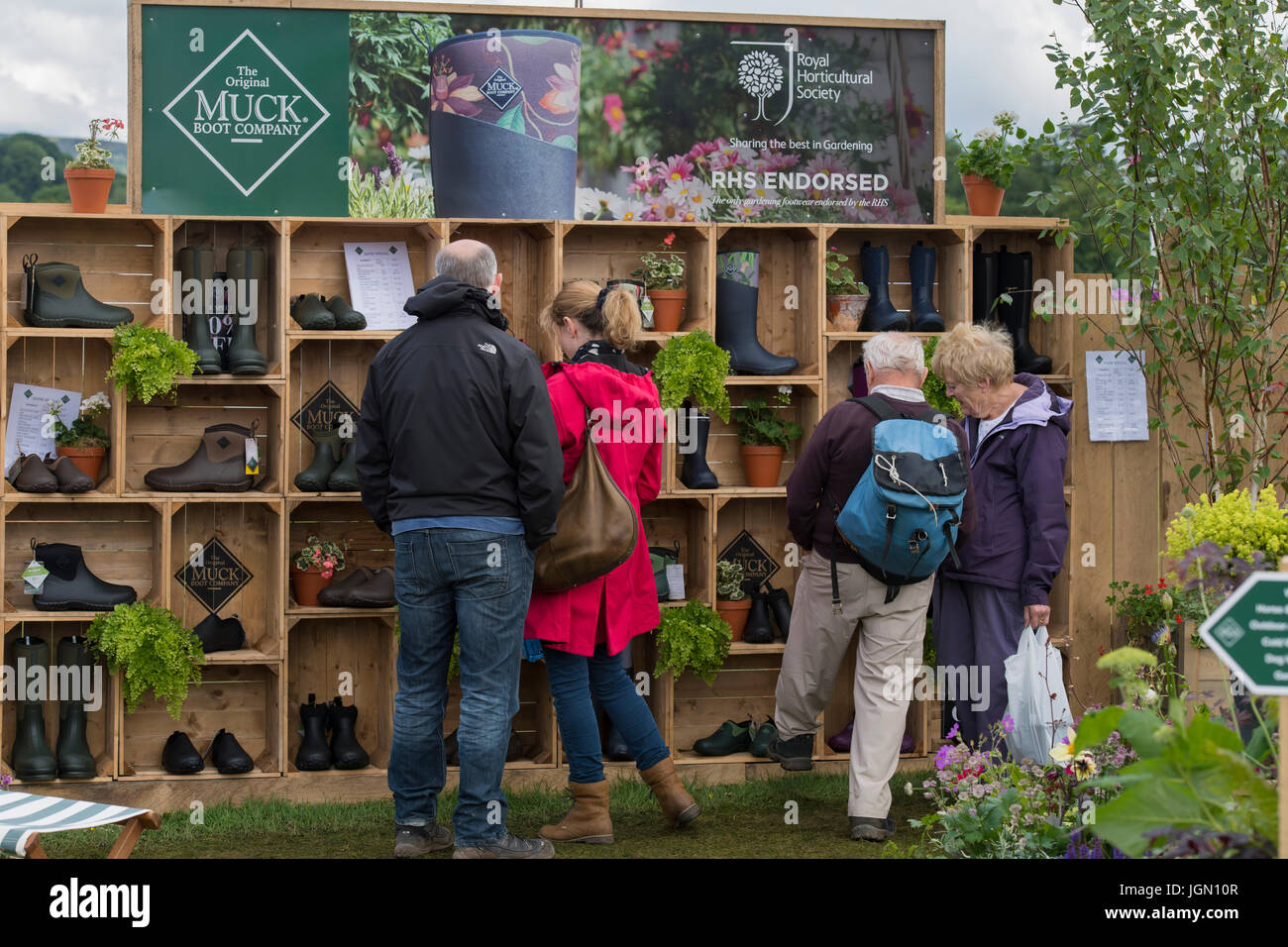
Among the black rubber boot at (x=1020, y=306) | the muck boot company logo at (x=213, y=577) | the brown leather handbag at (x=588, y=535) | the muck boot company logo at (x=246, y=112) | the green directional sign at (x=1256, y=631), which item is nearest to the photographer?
the green directional sign at (x=1256, y=631)

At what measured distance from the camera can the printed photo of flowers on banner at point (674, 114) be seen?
199 inches

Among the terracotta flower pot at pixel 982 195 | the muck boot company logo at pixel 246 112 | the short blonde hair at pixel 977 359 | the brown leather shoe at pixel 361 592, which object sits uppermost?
the muck boot company logo at pixel 246 112

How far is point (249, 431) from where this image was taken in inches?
200

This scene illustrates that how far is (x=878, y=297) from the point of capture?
5395 millimetres

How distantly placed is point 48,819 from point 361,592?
1641 mm

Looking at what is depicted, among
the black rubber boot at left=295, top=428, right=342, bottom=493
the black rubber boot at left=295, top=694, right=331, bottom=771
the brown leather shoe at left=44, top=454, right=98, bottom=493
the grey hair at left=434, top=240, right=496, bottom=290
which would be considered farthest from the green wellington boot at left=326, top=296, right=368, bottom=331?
the black rubber boot at left=295, top=694, right=331, bottom=771

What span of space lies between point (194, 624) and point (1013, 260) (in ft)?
11.7

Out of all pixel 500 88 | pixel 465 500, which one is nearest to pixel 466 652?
pixel 465 500

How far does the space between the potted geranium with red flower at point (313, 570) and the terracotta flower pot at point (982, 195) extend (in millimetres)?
2931

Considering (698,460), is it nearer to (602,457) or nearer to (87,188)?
(602,457)

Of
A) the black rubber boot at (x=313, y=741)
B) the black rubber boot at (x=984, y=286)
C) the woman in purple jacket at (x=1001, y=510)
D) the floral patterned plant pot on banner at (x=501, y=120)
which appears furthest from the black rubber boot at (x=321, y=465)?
the black rubber boot at (x=984, y=286)

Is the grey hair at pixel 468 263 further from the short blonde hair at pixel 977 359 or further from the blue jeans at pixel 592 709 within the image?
the short blonde hair at pixel 977 359

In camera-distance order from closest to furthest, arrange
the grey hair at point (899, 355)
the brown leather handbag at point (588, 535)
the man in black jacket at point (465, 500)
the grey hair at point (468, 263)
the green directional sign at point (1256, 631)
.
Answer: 1. the green directional sign at point (1256, 631)
2. the man in black jacket at point (465, 500)
3. the grey hair at point (468, 263)
4. the brown leather handbag at point (588, 535)
5. the grey hair at point (899, 355)
